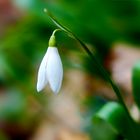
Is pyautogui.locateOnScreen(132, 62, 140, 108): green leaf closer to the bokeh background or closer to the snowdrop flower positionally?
the snowdrop flower

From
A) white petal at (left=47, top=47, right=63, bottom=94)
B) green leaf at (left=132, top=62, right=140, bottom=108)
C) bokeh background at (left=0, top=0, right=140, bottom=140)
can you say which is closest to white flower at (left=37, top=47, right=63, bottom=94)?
white petal at (left=47, top=47, right=63, bottom=94)

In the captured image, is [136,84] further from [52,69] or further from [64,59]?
[64,59]

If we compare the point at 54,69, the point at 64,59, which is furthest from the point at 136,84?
the point at 64,59

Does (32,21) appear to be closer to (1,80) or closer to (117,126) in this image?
(1,80)

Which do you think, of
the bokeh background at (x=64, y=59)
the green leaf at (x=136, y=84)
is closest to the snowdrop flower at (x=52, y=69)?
the green leaf at (x=136, y=84)

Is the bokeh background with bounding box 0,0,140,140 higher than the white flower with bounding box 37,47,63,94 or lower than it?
lower

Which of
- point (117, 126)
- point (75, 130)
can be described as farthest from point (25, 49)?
point (117, 126)

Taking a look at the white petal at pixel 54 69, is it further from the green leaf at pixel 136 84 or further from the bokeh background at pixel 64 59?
the bokeh background at pixel 64 59
